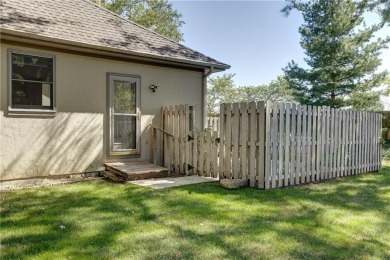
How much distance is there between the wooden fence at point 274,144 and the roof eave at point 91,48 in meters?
1.34

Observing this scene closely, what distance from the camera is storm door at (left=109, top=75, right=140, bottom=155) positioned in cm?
738

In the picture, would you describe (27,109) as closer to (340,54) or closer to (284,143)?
(284,143)

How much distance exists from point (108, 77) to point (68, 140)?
5.72 feet

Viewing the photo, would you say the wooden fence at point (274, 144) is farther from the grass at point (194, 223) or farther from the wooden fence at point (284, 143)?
the grass at point (194, 223)

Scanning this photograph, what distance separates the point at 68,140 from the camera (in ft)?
21.8

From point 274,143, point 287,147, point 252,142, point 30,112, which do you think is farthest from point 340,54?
point 30,112

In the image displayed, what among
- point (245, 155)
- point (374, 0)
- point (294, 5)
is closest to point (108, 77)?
point (245, 155)

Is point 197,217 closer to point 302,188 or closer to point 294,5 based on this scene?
point 302,188

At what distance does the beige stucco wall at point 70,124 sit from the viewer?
5953 mm

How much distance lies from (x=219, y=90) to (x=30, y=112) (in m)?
27.3

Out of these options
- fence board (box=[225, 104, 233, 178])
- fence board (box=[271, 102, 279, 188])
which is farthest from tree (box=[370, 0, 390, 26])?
fence board (box=[225, 104, 233, 178])

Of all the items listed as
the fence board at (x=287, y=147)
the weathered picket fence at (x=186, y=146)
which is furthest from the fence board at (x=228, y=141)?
the fence board at (x=287, y=147)

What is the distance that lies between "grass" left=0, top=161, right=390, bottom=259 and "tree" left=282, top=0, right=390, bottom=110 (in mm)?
12298

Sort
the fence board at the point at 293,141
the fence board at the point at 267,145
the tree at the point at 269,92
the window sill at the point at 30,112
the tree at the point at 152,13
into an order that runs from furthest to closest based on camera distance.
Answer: the tree at the point at 269,92 < the tree at the point at 152,13 < the fence board at the point at 293,141 < the window sill at the point at 30,112 < the fence board at the point at 267,145
